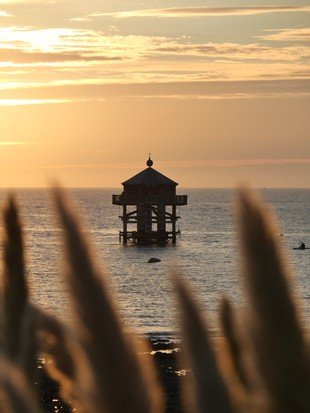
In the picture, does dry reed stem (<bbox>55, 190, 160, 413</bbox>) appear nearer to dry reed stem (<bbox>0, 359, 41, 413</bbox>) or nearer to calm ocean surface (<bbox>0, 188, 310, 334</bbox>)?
dry reed stem (<bbox>0, 359, 41, 413</bbox>)

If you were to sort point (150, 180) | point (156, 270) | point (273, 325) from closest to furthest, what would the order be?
point (273, 325)
point (156, 270)
point (150, 180)

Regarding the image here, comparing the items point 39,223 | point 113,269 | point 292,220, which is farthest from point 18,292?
point 292,220

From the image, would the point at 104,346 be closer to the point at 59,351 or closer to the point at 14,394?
the point at 14,394

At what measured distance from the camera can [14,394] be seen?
0.96 meters

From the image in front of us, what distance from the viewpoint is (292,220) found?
180500 millimetres

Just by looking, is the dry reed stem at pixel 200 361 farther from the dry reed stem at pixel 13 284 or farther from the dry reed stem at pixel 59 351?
the dry reed stem at pixel 13 284

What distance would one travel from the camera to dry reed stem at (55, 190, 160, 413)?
842 millimetres

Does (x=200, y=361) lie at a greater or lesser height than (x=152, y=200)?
greater

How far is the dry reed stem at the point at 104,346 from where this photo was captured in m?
0.84

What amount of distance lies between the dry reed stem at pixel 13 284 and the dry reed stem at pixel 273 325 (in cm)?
46

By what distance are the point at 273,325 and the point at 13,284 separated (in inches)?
22.6

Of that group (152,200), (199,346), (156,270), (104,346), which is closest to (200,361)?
(199,346)

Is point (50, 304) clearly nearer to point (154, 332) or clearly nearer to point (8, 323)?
point (154, 332)

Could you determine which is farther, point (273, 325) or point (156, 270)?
point (156, 270)
